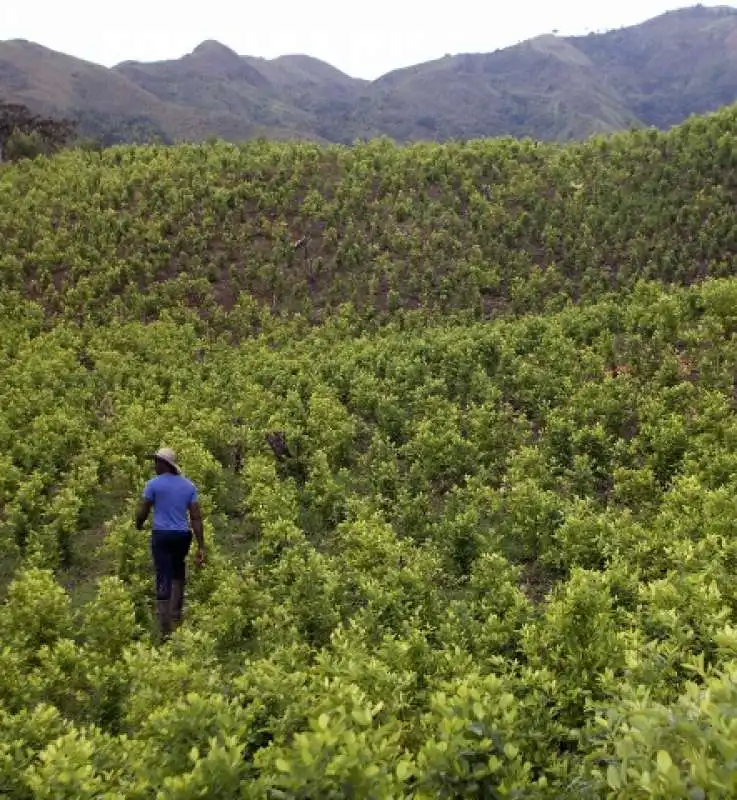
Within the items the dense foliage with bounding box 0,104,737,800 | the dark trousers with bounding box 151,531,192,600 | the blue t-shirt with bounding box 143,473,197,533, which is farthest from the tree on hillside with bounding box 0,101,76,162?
the dark trousers with bounding box 151,531,192,600

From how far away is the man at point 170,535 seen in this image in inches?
312

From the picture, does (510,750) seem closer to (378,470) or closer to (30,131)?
(378,470)

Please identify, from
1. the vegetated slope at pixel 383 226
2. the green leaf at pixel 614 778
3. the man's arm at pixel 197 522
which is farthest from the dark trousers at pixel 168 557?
the vegetated slope at pixel 383 226

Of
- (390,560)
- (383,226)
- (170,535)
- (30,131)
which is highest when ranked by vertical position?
(30,131)

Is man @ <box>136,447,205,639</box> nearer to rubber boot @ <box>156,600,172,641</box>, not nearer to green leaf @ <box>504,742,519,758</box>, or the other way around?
rubber boot @ <box>156,600,172,641</box>

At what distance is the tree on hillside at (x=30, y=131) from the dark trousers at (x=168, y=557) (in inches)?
1318

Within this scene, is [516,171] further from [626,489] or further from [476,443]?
[626,489]

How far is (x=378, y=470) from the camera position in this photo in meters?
11.5

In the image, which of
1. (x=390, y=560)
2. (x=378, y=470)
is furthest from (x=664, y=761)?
(x=378, y=470)

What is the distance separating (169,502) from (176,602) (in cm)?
123

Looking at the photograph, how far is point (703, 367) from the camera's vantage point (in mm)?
13055

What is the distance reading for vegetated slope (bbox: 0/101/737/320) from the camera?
21.8 meters

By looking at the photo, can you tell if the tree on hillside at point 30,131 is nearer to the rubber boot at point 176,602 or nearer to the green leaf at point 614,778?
the rubber boot at point 176,602

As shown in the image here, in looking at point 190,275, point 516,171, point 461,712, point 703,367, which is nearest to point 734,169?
point 516,171
